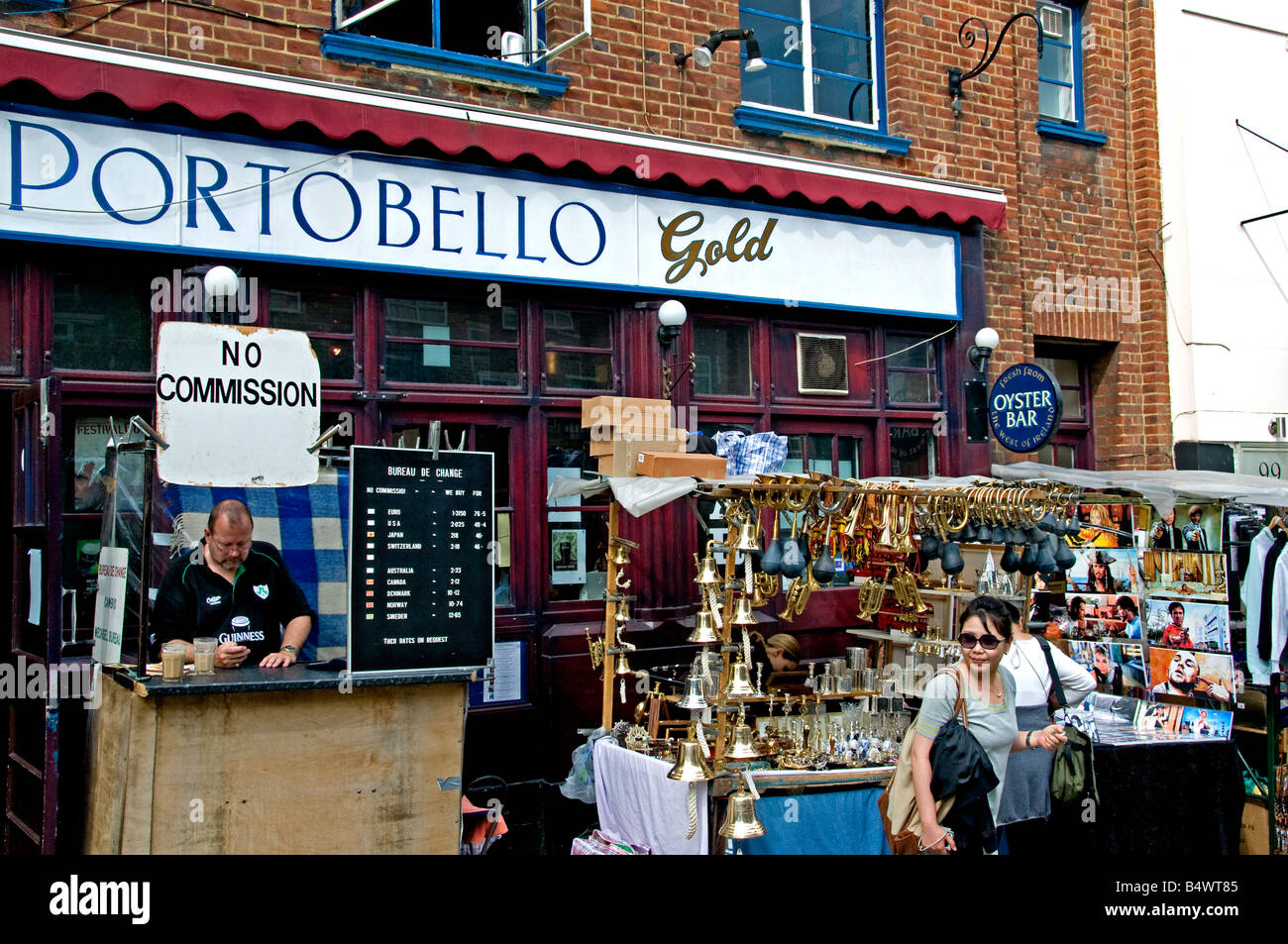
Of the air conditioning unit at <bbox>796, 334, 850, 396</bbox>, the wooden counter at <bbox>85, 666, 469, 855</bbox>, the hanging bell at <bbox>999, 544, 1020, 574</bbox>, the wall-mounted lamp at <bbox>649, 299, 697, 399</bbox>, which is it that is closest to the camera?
the wooden counter at <bbox>85, 666, 469, 855</bbox>

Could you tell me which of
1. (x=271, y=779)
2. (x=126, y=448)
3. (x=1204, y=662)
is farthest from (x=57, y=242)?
(x=1204, y=662)

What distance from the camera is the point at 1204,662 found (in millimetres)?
7484

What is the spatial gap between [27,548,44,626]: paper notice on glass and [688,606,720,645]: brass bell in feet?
11.3

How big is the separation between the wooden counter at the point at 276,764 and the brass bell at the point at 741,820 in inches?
54.1

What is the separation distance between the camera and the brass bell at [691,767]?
6152mm

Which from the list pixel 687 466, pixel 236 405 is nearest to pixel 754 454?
pixel 687 466

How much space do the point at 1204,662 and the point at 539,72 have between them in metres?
5.90

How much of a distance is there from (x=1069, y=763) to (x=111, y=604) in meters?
5.04

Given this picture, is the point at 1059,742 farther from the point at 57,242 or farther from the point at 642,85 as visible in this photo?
the point at 57,242

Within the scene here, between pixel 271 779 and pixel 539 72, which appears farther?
pixel 539 72

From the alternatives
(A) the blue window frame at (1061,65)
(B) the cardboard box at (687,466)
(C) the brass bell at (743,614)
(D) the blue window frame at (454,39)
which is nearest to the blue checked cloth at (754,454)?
(B) the cardboard box at (687,466)

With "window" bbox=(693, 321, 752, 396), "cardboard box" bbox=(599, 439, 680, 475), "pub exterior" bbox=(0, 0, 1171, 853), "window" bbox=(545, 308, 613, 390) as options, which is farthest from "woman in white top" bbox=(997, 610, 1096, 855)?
"window" bbox=(545, 308, 613, 390)

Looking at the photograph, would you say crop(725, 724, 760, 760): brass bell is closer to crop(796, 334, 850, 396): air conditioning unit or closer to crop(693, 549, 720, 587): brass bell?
crop(693, 549, 720, 587): brass bell

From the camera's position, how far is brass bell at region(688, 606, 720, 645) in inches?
253
